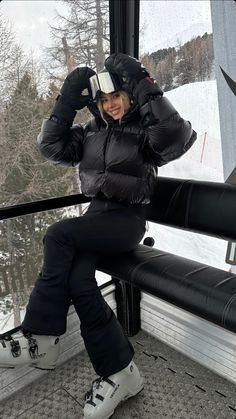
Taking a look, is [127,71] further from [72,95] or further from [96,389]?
[96,389]

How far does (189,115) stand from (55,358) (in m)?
1.47

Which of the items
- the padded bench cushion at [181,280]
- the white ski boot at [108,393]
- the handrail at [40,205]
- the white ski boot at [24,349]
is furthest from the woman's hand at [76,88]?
the white ski boot at [108,393]

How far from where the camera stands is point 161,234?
227cm

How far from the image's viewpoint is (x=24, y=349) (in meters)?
1.47

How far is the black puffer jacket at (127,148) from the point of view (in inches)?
59.9

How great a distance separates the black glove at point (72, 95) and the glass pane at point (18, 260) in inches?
22.7

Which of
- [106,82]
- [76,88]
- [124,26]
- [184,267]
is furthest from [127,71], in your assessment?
[184,267]

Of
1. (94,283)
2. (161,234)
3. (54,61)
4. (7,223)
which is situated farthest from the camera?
(161,234)

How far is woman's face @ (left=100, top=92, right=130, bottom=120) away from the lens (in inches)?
66.0

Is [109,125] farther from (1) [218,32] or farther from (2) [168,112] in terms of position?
(1) [218,32]

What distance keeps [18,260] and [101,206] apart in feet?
1.96

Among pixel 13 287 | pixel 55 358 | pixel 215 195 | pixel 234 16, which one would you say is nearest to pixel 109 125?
pixel 215 195

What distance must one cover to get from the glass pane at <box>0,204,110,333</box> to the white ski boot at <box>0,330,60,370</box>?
14.0 inches

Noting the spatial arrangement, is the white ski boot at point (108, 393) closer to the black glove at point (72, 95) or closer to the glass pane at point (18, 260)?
the glass pane at point (18, 260)
